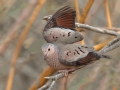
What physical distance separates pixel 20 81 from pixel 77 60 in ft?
8.03

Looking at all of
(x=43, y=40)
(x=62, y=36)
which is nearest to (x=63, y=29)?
(x=62, y=36)

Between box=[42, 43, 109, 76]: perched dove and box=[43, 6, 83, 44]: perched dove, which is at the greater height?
box=[43, 6, 83, 44]: perched dove

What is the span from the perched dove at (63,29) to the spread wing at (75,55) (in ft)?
0.10

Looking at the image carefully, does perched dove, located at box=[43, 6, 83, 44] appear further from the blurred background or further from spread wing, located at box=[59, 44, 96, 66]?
the blurred background

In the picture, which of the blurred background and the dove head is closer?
the dove head

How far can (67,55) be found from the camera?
1.30 m

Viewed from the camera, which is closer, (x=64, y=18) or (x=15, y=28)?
(x=64, y=18)

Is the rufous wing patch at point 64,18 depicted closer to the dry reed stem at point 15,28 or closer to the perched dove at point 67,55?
the perched dove at point 67,55

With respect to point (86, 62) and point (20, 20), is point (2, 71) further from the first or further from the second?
point (86, 62)

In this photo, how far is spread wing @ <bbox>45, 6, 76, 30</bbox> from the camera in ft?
4.43

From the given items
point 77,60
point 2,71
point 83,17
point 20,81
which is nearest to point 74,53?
point 77,60

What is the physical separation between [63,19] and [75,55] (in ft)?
0.48

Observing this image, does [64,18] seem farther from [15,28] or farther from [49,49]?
[15,28]

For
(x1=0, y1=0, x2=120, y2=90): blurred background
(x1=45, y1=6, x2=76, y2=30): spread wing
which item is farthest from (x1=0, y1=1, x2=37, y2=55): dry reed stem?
(x1=45, y1=6, x2=76, y2=30): spread wing
